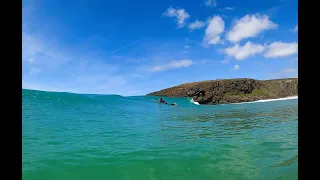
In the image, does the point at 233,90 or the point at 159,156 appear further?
the point at 233,90

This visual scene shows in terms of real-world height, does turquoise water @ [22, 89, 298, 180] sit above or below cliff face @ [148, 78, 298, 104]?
below

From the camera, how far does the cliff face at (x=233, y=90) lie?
209ft

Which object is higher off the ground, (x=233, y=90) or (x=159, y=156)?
(x=233, y=90)

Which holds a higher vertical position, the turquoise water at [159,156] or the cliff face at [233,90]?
the cliff face at [233,90]

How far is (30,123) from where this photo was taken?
15664 millimetres

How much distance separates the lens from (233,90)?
69.3 meters

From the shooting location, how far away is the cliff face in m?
63.7

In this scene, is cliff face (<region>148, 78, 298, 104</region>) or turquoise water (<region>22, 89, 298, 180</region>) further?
cliff face (<region>148, 78, 298, 104</region>)
